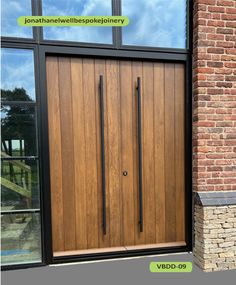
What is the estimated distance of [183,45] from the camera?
2.70 metres

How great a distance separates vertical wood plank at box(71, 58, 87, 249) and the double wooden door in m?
0.01

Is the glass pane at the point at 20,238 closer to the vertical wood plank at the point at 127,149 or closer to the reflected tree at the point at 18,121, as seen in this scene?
the reflected tree at the point at 18,121

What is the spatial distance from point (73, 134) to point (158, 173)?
1.10m

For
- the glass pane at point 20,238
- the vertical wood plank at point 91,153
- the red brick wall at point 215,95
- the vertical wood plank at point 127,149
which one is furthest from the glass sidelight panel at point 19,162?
the red brick wall at point 215,95

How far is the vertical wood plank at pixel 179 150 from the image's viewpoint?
110 inches

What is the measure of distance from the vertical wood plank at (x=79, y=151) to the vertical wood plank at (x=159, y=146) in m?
0.85

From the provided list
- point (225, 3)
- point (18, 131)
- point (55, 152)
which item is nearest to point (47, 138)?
point (55, 152)

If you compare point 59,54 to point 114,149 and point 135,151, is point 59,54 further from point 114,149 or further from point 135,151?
point 135,151

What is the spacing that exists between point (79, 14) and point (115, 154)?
5.13 feet

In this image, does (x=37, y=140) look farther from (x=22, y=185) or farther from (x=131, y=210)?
(x=131, y=210)

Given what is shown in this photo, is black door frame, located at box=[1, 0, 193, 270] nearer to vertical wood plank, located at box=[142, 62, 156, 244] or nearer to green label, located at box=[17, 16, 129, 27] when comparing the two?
green label, located at box=[17, 16, 129, 27]

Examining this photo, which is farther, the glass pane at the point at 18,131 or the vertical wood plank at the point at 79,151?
the vertical wood plank at the point at 79,151

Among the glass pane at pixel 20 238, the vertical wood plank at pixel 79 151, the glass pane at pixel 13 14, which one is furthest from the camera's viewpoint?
the vertical wood plank at pixel 79 151

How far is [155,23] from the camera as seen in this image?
265cm
